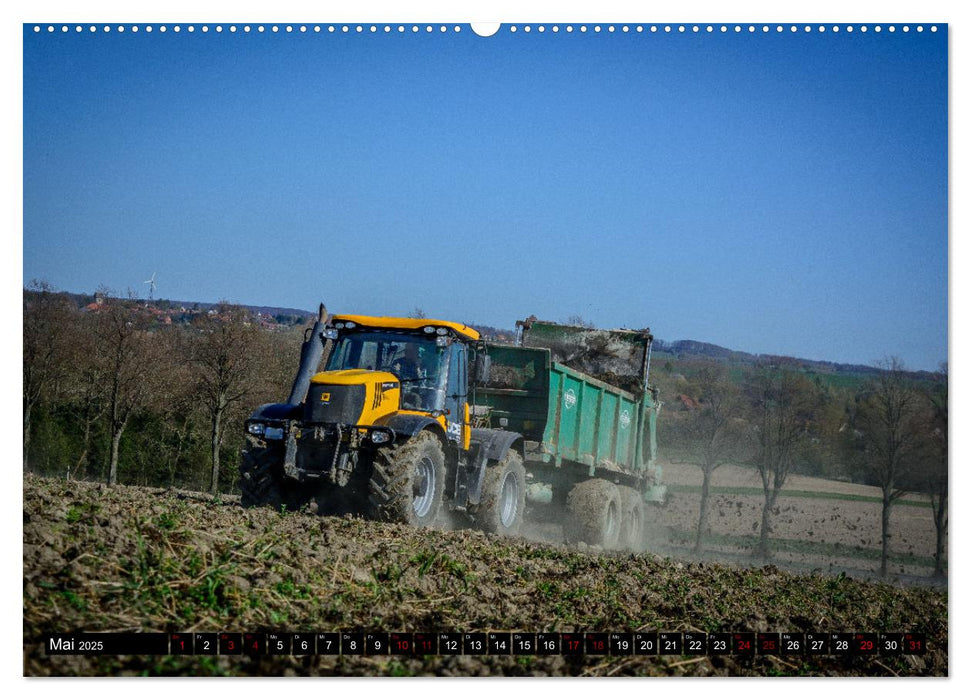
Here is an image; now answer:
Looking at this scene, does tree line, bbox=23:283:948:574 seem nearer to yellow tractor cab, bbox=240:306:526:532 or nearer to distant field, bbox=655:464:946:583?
distant field, bbox=655:464:946:583

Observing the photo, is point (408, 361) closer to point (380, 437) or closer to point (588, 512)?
point (380, 437)

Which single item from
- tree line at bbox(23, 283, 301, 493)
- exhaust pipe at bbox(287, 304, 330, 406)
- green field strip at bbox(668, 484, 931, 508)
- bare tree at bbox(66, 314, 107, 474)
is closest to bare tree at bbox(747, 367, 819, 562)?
green field strip at bbox(668, 484, 931, 508)

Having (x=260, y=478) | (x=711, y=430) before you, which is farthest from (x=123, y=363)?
(x=711, y=430)

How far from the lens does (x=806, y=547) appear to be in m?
16.6

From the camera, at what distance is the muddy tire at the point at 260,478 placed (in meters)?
8.98

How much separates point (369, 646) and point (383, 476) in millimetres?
3941

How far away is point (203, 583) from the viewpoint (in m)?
5.14

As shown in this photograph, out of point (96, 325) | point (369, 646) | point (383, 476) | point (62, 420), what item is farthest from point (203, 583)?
point (62, 420)

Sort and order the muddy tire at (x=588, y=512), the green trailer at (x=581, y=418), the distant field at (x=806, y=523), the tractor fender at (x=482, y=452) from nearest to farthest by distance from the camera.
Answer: the distant field at (x=806, y=523) < the tractor fender at (x=482, y=452) < the green trailer at (x=581, y=418) < the muddy tire at (x=588, y=512)

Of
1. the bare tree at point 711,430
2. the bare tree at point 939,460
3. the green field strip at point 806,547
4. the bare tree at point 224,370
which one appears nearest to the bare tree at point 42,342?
the bare tree at point 224,370

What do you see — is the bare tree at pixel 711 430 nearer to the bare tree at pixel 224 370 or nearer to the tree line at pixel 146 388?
the bare tree at pixel 224 370

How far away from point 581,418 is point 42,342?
7449 millimetres

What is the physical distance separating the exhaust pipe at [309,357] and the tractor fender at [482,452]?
206 centimetres

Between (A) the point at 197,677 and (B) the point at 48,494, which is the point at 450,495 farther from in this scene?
(A) the point at 197,677
